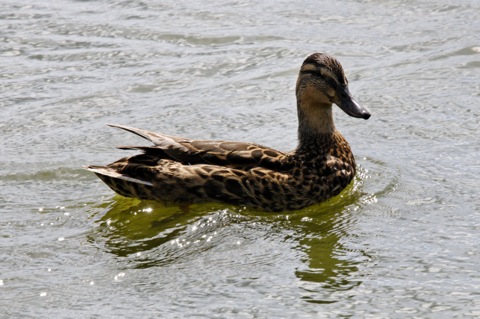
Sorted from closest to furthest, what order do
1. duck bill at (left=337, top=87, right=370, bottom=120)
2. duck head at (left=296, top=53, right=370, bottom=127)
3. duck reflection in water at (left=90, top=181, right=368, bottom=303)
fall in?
duck reflection in water at (left=90, top=181, right=368, bottom=303) → duck bill at (left=337, top=87, right=370, bottom=120) → duck head at (left=296, top=53, right=370, bottom=127)

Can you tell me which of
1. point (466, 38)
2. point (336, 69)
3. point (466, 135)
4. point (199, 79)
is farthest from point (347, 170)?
point (466, 38)

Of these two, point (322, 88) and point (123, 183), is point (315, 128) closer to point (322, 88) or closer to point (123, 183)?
point (322, 88)

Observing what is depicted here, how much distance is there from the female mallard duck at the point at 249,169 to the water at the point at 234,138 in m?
0.17

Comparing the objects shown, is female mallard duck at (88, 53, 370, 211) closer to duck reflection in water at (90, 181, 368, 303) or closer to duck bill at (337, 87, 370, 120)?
duck bill at (337, 87, 370, 120)

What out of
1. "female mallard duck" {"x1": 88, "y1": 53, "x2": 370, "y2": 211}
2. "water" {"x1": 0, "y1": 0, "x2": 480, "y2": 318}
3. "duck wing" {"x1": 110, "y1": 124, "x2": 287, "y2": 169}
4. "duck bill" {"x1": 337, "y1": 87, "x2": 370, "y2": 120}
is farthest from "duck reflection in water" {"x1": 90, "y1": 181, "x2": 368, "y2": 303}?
"duck bill" {"x1": 337, "y1": 87, "x2": 370, "y2": 120}

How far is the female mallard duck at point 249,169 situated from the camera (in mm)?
9922

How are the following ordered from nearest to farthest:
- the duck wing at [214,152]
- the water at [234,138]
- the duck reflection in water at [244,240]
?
1. the water at [234,138]
2. the duck reflection in water at [244,240]
3. the duck wing at [214,152]

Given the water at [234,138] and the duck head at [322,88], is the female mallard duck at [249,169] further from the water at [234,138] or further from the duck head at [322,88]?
the water at [234,138]

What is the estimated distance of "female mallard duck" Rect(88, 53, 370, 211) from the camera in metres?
9.92

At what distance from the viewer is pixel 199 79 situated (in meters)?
13.7

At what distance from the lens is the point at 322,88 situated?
1046 centimetres

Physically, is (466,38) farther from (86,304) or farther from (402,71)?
(86,304)

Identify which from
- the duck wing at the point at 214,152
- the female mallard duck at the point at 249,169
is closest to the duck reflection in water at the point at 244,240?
the female mallard duck at the point at 249,169

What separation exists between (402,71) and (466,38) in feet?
4.68
